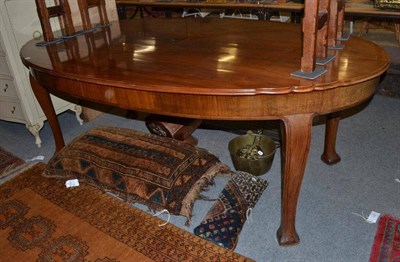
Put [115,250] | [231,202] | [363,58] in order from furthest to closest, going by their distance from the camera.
Result: [231,202] → [115,250] → [363,58]

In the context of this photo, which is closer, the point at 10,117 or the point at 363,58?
the point at 363,58

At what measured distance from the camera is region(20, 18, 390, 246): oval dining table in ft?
4.42

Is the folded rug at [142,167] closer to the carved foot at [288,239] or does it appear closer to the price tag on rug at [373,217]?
the carved foot at [288,239]

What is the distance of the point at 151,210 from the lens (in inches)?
80.4

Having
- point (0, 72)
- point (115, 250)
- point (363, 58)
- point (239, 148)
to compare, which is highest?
point (363, 58)

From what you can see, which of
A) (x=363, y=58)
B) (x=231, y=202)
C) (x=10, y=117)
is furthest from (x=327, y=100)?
(x=10, y=117)

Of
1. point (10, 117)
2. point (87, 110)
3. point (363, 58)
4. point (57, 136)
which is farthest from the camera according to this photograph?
point (87, 110)

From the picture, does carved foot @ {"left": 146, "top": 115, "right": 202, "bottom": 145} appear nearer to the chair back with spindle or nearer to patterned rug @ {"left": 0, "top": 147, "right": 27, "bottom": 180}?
patterned rug @ {"left": 0, "top": 147, "right": 27, "bottom": 180}

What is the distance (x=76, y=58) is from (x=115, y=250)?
98cm

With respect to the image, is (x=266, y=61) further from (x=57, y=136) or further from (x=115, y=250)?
(x=57, y=136)

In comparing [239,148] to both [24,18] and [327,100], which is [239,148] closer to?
[327,100]

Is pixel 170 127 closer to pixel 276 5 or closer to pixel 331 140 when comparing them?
pixel 331 140

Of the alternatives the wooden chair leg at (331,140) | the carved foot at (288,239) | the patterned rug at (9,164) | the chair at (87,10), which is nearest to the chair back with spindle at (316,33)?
the wooden chair leg at (331,140)

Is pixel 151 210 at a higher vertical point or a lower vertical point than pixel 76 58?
lower
